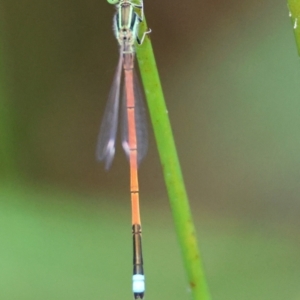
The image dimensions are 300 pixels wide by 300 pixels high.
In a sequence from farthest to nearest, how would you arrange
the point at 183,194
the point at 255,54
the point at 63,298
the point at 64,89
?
the point at 64,89 < the point at 255,54 < the point at 63,298 < the point at 183,194

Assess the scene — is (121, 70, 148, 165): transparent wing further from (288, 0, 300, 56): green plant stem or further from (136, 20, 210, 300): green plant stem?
(288, 0, 300, 56): green plant stem

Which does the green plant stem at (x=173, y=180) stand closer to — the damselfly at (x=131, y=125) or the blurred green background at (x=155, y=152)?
the damselfly at (x=131, y=125)

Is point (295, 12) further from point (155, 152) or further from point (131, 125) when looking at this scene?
point (155, 152)

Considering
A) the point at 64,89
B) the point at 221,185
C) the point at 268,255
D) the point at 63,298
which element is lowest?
the point at 63,298

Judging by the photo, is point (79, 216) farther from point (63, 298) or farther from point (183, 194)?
point (183, 194)

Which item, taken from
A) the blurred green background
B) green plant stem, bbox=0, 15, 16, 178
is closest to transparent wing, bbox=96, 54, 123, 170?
the blurred green background

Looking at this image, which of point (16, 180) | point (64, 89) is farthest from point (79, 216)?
point (64, 89)
